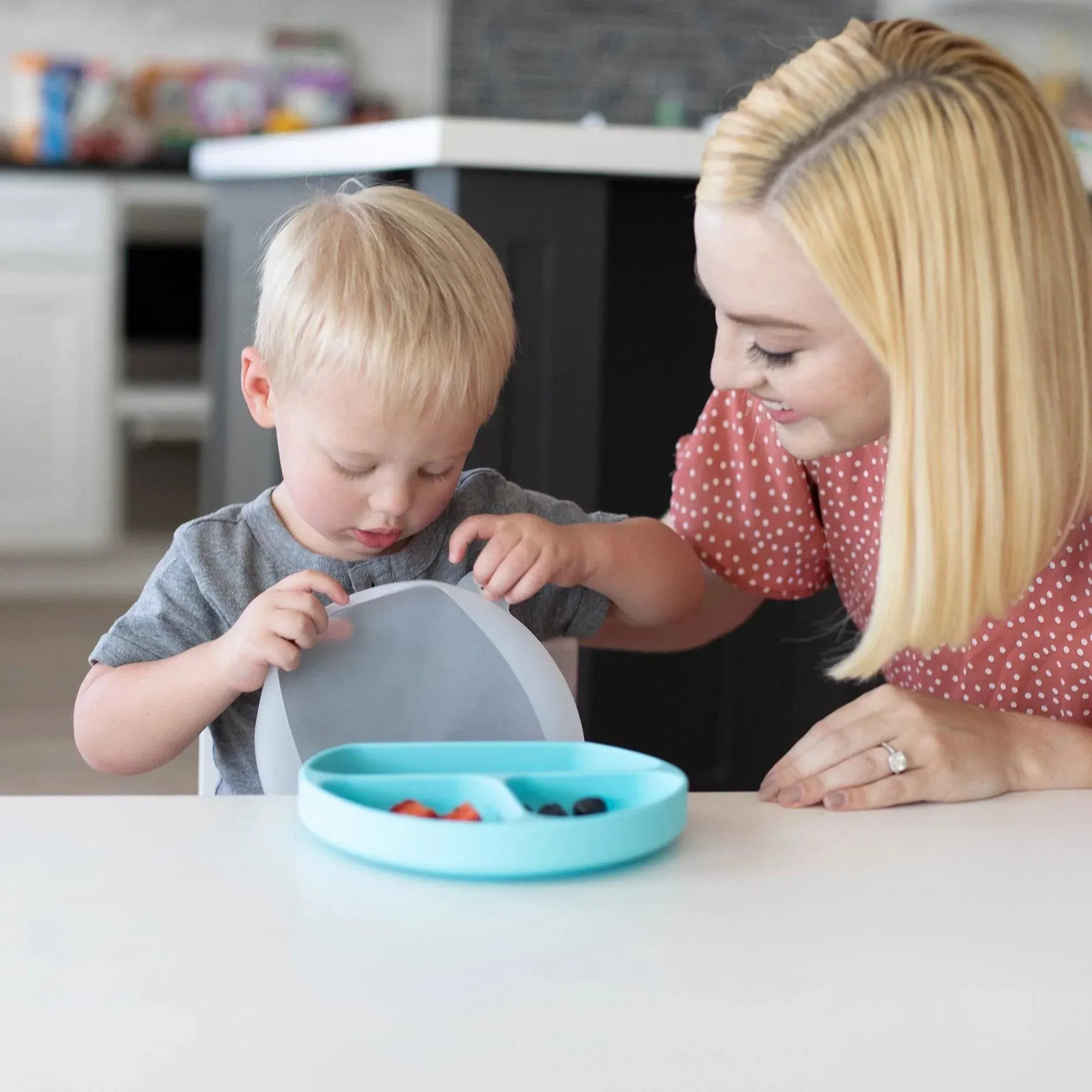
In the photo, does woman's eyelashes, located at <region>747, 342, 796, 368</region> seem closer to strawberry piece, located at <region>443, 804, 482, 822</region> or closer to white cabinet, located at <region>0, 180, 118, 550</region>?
strawberry piece, located at <region>443, 804, 482, 822</region>

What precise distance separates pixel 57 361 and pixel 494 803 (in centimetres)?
370

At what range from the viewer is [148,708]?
1007mm

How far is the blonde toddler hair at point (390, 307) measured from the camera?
3.34ft

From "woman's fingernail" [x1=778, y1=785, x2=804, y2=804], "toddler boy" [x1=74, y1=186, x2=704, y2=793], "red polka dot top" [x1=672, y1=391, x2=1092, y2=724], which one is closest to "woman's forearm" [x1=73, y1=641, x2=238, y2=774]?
"toddler boy" [x1=74, y1=186, x2=704, y2=793]

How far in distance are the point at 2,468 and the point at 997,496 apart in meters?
3.72

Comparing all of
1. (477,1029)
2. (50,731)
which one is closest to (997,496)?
(477,1029)

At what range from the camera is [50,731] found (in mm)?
3096

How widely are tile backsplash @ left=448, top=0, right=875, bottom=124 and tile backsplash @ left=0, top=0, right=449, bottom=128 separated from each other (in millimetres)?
103

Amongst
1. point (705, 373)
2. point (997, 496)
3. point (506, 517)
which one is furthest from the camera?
point (705, 373)

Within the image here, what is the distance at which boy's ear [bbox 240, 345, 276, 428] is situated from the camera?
109cm

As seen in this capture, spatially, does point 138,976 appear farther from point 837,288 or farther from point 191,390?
point 191,390

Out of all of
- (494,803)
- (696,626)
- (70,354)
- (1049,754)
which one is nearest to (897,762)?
(1049,754)

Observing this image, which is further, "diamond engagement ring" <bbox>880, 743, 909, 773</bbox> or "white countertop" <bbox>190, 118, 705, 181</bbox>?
"white countertop" <bbox>190, 118, 705, 181</bbox>

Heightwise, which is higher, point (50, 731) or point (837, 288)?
point (837, 288)
